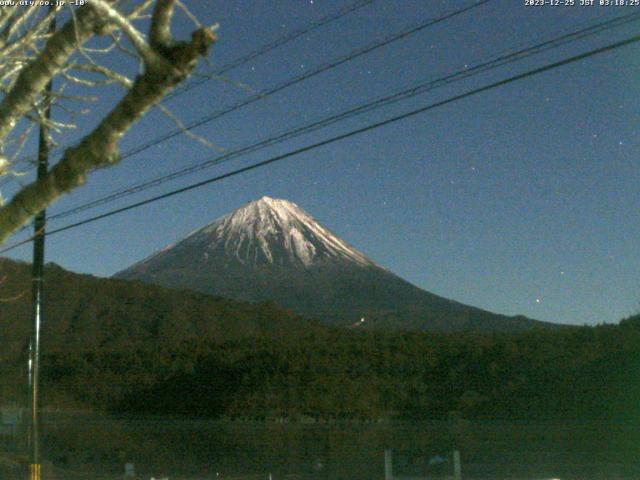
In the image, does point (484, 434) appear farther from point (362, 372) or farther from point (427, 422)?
point (362, 372)

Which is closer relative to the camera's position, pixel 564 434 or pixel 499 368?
pixel 564 434

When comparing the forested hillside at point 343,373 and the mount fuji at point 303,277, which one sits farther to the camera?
the mount fuji at point 303,277

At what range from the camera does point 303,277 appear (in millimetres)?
128125

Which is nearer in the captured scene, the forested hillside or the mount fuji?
the forested hillside

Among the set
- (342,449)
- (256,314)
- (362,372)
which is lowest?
(342,449)

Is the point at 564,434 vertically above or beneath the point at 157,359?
beneath

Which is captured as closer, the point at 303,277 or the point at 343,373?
the point at 343,373

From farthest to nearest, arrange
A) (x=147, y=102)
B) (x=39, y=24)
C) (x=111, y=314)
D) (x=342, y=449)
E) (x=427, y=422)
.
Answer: (x=111, y=314)
(x=427, y=422)
(x=342, y=449)
(x=39, y=24)
(x=147, y=102)

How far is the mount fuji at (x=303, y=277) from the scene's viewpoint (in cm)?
9388

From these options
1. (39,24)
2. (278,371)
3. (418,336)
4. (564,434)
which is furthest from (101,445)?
(39,24)

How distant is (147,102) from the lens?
4.29 metres

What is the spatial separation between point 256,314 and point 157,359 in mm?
17395

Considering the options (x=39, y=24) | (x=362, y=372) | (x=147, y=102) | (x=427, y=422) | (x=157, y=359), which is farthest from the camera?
(x=157, y=359)

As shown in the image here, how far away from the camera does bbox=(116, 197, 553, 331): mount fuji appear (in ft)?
308
